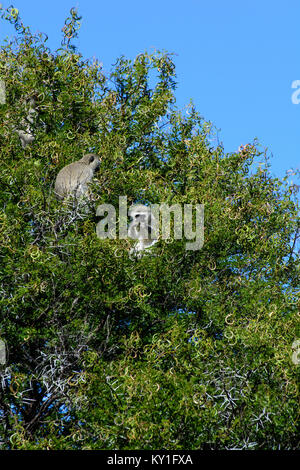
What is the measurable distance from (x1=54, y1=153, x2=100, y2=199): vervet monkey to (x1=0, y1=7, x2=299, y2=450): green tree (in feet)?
1.06

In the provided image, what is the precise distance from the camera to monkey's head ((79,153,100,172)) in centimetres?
2044

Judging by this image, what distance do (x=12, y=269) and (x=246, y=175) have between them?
8807mm

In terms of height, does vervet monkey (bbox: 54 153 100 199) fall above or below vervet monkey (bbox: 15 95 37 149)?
below

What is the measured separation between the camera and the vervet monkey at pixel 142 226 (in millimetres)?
18578

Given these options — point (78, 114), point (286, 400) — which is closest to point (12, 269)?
point (286, 400)

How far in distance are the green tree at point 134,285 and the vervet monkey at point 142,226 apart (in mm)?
625

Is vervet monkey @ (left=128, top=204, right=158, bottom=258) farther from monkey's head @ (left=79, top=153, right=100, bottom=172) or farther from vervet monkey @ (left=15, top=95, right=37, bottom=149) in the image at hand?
vervet monkey @ (left=15, top=95, right=37, bottom=149)

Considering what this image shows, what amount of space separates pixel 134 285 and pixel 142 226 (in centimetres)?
242

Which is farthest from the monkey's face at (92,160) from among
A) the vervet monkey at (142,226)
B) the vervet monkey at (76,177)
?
the vervet monkey at (142,226)

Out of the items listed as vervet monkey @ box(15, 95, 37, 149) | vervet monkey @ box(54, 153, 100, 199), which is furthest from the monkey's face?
vervet monkey @ box(15, 95, 37, 149)

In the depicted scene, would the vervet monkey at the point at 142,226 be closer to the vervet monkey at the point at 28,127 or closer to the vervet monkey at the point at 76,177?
the vervet monkey at the point at 76,177

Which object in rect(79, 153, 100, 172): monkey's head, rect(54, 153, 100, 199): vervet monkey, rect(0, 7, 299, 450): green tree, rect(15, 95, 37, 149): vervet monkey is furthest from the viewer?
rect(15, 95, 37, 149): vervet monkey

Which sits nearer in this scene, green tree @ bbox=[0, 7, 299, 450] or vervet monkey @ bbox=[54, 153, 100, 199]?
green tree @ bbox=[0, 7, 299, 450]

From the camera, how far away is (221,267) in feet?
64.1
